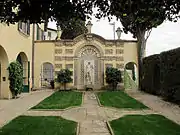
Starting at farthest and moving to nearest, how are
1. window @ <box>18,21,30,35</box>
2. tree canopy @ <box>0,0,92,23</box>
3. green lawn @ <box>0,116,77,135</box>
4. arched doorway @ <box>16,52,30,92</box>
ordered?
1. arched doorway @ <box>16,52,30,92</box>
2. window @ <box>18,21,30,35</box>
3. green lawn @ <box>0,116,77,135</box>
4. tree canopy @ <box>0,0,92,23</box>

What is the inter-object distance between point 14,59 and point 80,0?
42.5ft

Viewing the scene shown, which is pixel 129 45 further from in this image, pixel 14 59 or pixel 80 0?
pixel 80 0

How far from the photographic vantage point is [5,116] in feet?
34.8

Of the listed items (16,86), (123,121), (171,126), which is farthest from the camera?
(16,86)

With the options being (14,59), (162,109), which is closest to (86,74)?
(14,59)

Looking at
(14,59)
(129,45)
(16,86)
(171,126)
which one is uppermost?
Result: (129,45)

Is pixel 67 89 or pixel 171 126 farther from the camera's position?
pixel 67 89

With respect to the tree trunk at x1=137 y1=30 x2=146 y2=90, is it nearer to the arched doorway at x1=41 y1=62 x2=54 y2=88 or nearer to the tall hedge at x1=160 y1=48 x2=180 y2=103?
the tall hedge at x1=160 y1=48 x2=180 y2=103

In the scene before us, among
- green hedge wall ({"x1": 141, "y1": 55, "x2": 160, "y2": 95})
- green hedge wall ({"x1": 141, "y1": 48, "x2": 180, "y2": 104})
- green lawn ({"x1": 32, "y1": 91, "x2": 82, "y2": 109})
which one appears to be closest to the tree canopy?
green lawn ({"x1": 32, "y1": 91, "x2": 82, "y2": 109})

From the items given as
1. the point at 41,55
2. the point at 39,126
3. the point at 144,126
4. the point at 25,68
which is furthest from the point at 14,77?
the point at 144,126

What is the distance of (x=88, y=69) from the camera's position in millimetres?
24453

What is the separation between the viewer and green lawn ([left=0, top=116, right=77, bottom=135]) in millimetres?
7703

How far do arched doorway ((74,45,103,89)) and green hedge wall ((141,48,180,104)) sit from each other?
153 inches

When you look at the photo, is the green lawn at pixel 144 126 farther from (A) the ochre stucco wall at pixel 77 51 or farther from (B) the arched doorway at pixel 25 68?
(A) the ochre stucco wall at pixel 77 51
